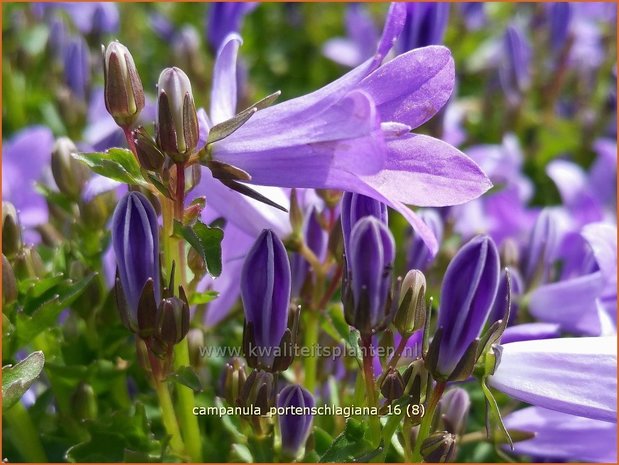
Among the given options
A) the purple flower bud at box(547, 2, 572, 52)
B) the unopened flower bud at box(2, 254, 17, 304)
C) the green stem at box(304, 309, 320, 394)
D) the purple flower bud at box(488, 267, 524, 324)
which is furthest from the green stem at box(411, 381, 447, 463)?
the purple flower bud at box(547, 2, 572, 52)

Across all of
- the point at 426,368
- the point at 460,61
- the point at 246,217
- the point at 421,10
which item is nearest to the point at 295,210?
the point at 246,217

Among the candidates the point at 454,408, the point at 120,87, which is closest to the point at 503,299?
the point at 454,408

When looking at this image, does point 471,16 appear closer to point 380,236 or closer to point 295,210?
point 295,210

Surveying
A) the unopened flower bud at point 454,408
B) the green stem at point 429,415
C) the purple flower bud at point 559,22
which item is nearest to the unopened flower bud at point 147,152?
the green stem at point 429,415

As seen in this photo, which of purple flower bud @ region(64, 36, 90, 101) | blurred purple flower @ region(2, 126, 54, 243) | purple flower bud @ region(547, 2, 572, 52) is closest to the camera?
blurred purple flower @ region(2, 126, 54, 243)

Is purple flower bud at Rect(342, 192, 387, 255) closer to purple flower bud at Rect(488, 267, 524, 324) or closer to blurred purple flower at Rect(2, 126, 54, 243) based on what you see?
purple flower bud at Rect(488, 267, 524, 324)

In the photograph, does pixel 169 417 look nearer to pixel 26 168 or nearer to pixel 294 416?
pixel 294 416
